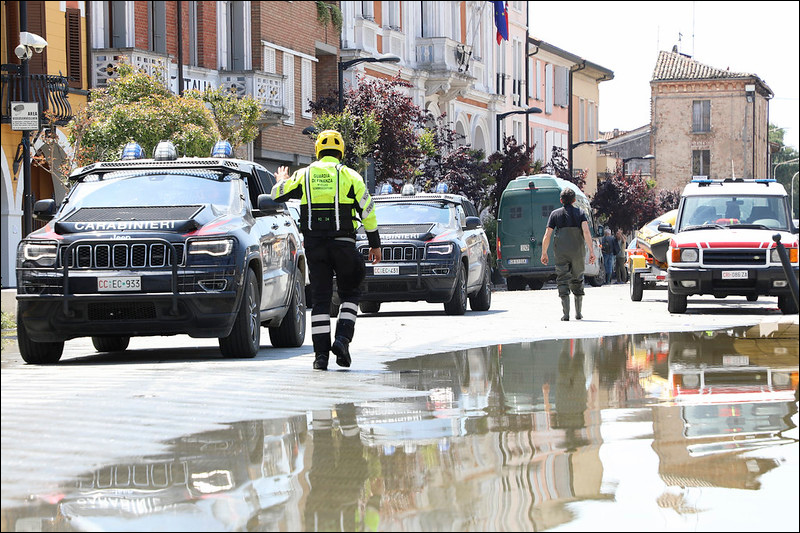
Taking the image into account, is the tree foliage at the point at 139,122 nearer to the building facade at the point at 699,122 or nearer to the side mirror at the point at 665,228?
the side mirror at the point at 665,228

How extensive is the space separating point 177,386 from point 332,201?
98.0 inches

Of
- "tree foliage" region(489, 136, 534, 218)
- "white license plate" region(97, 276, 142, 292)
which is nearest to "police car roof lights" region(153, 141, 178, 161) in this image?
"white license plate" region(97, 276, 142, 292)

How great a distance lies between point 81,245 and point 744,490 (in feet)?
26.1

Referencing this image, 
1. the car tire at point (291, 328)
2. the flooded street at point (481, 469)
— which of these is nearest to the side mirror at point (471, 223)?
the car tire at point (291, 328)

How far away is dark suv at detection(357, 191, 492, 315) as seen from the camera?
69.8 ft

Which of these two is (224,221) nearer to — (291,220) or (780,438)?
(291,220)

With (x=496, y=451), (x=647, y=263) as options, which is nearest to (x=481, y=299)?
(x=647, y=263)

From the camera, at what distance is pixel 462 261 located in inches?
862

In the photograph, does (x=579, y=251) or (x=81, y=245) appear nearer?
(x=81, y=245)

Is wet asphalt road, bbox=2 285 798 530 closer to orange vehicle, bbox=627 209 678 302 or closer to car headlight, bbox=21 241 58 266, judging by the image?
car headlight, bbox=21 241 58 266

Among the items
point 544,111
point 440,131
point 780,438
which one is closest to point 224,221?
point 780,438

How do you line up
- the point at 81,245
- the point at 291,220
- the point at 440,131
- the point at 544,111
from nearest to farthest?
the point at 81,245 → the point at 291,220 → the point at 440,131 → the point at 544,111

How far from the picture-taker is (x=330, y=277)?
12.1 metres

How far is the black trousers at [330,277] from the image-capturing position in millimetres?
11906
